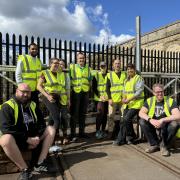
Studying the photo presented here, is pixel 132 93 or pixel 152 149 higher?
pixel 132 93

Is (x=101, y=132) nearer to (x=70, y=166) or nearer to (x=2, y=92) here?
(x=70, y=166)

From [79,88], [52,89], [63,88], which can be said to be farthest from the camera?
[79,88]

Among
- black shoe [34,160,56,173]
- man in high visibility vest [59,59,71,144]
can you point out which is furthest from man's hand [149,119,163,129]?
black shoe [34,160,56,173]

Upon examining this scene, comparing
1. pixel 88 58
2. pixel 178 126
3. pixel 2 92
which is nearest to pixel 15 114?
pixel 178 126

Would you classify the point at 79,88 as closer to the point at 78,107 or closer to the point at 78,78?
the point at 78,78

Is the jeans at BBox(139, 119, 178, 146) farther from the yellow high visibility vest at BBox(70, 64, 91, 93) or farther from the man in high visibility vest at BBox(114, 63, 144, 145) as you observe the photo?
the yellow high visibility vest at BBox(70, 64, 91, 93)

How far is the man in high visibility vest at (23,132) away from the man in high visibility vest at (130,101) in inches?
79.5

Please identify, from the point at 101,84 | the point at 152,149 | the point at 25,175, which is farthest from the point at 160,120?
the point at 25,175

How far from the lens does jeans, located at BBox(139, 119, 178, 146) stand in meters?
5.45

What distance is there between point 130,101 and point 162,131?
3.28ft

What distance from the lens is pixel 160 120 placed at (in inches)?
214

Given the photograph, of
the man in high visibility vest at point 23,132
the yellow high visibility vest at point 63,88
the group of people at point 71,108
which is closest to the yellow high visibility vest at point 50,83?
the group of people at point 71,108

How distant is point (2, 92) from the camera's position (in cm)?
785

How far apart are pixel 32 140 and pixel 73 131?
6.92 feet
